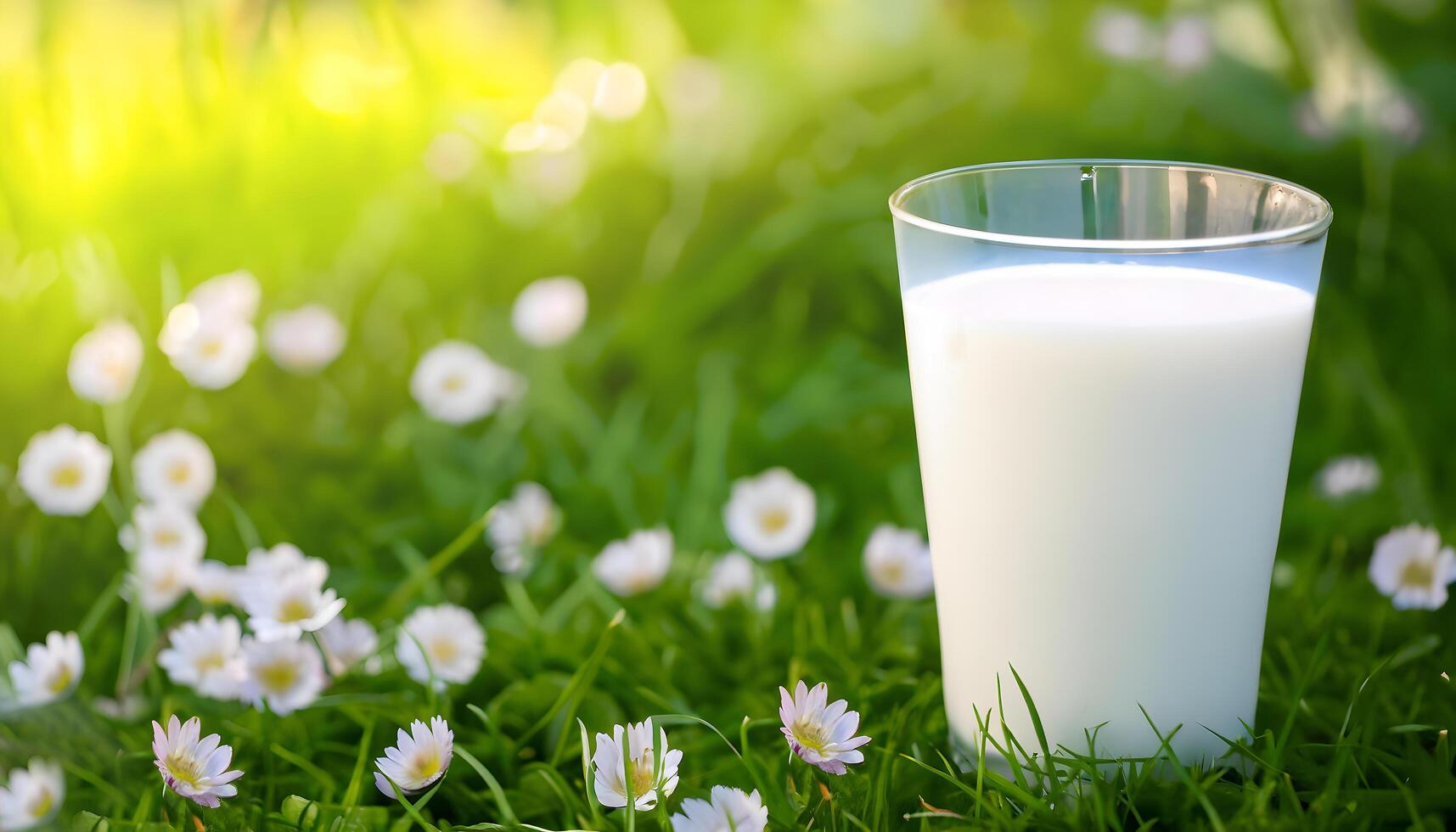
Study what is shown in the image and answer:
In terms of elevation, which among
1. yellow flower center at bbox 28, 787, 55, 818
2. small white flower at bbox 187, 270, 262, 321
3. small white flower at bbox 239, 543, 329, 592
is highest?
small white flower at bbox 187, 270, 262, 321

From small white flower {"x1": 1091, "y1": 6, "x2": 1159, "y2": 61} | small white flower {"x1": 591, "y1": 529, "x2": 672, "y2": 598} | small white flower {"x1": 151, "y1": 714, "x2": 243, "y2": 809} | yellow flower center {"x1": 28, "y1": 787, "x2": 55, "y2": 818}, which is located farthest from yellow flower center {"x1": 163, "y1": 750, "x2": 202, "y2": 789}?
small white flower {"x1": 1091, "y1": 6, "x2": 1159, "y2": 61}

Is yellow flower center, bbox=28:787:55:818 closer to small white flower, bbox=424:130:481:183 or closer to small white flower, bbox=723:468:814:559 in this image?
small white flower, bbox=723:468:814:559

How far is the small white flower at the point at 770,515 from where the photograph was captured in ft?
4.41

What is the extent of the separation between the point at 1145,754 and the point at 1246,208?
42 cm

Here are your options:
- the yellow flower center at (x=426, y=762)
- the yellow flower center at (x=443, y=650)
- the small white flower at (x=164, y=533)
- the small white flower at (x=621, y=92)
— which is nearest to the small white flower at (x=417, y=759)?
the yellow flower center at (x=426, y=762)

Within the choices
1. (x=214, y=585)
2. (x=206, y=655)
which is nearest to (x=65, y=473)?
(x=214, y=585)

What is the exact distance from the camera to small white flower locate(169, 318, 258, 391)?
4.62 feet

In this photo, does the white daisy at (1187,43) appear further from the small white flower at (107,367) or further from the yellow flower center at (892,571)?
the small white flower at (107,367)

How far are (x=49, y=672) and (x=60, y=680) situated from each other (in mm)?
12

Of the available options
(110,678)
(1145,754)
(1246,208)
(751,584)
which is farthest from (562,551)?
(1246,208)

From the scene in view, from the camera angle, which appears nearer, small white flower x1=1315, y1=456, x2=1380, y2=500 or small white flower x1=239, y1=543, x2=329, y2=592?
small white flower x1=239, y1=543, x2=329, y2=592

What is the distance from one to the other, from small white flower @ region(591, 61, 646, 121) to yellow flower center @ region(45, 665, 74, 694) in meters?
1.27

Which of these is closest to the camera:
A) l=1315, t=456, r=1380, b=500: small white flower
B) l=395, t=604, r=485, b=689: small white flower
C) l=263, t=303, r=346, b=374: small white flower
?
l=395, t=604, r=485, b=689: small white flower

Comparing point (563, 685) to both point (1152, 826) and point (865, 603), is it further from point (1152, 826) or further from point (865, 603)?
point (1152, 826)
